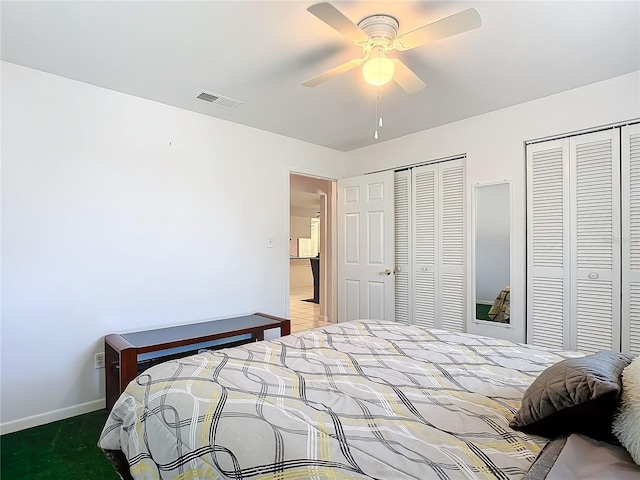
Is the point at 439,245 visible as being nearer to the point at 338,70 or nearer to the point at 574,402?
the point at 338,70

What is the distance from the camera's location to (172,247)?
304 centimetres

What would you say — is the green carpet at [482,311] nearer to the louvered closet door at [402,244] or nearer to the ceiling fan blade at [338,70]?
the louvered closet door at [402,244]

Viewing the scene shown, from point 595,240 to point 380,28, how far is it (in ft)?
7.33

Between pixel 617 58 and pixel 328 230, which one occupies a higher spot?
pixel 617 58

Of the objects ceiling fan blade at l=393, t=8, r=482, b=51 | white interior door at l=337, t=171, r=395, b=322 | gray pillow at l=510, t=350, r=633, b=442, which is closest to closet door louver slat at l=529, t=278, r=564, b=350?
white interior door at l=337, t=171, r=395, b=322

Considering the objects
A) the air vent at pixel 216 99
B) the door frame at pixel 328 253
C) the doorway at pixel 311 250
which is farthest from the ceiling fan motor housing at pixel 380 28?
the doorway at pixel 311 250

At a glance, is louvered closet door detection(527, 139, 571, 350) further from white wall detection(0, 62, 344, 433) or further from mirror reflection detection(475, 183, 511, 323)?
white wall detection(0, 62, 344, 433)

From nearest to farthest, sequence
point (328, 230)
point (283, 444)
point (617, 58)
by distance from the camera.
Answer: point (283, 444) < point (617, 58) < point (328, 230)

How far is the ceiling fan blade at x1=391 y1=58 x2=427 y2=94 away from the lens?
2022 millimetres

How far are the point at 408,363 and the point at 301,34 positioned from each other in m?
1.84

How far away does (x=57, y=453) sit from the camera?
2057 millimetres

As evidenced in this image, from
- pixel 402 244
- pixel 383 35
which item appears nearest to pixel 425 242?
pixel 402 244

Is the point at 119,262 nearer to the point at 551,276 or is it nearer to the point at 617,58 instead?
the point at 551,276

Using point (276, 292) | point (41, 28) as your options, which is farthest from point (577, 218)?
point (41, 28)
